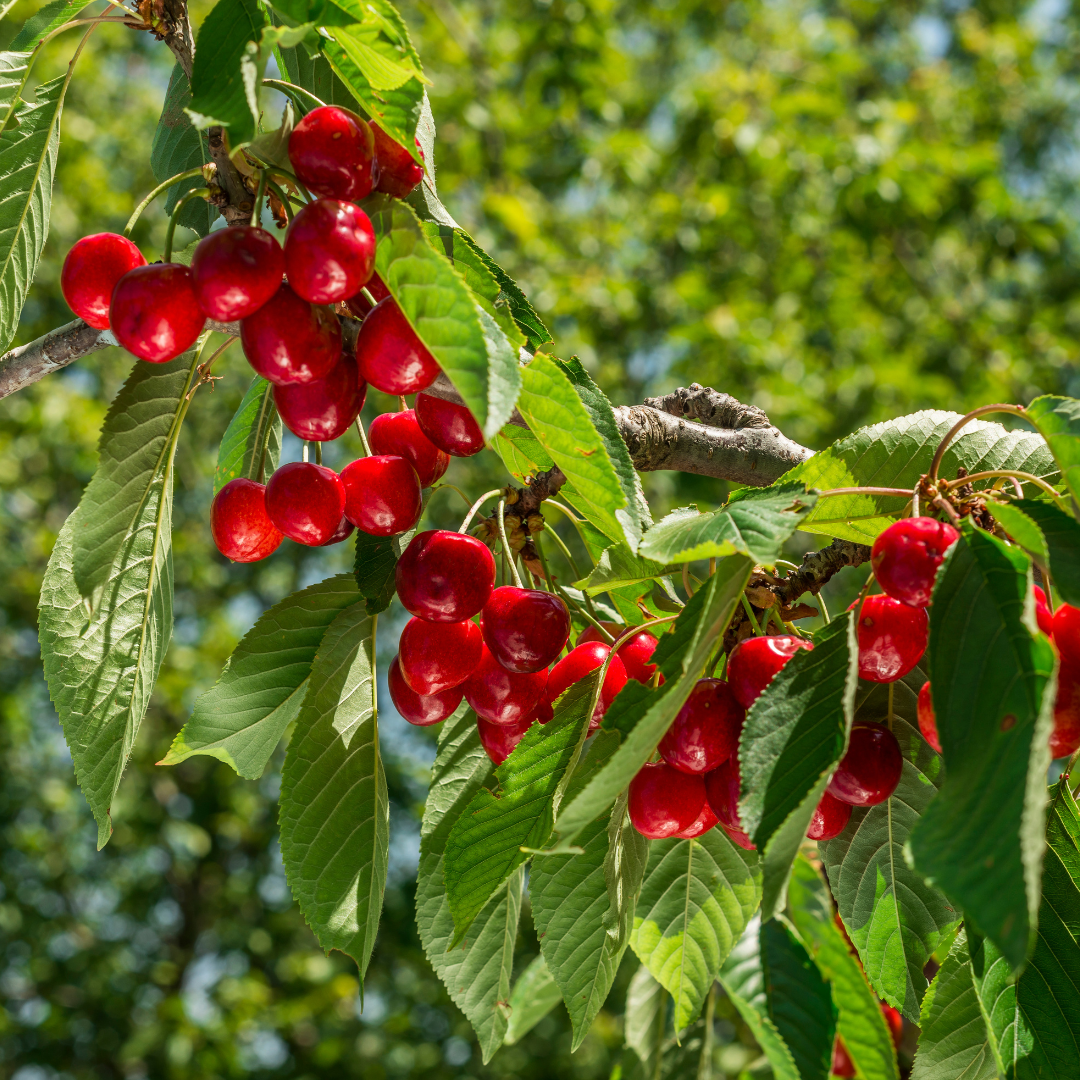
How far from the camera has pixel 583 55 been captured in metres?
3.76

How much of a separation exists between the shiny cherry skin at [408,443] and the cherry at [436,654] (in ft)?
0.47

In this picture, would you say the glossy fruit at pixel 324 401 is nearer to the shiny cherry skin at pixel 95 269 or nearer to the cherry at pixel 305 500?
the cherry at pixel 305 500

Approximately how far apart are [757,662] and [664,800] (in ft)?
0.40

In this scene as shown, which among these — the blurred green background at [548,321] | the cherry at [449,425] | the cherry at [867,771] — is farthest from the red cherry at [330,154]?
the blurred green background at [548,321]

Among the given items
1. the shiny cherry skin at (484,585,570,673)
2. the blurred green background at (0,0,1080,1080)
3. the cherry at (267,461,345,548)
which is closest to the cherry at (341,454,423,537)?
the cherry at (267,461,345,548)

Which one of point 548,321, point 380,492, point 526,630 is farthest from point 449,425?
point 548,321

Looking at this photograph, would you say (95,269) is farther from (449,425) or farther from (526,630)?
(526,630)

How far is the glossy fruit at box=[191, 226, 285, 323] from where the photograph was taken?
0.65 meters

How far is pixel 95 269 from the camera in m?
0.79

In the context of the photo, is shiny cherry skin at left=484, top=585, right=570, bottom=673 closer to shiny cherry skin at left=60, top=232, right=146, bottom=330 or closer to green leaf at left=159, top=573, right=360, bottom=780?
green leaf at left=159, top=573, right=360, bottom=780

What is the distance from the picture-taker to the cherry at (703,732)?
0.68 meters

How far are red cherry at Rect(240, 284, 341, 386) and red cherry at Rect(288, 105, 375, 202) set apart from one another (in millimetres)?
76

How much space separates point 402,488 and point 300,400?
110 mm

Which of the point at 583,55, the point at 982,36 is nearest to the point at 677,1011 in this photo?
the point at 583,55
